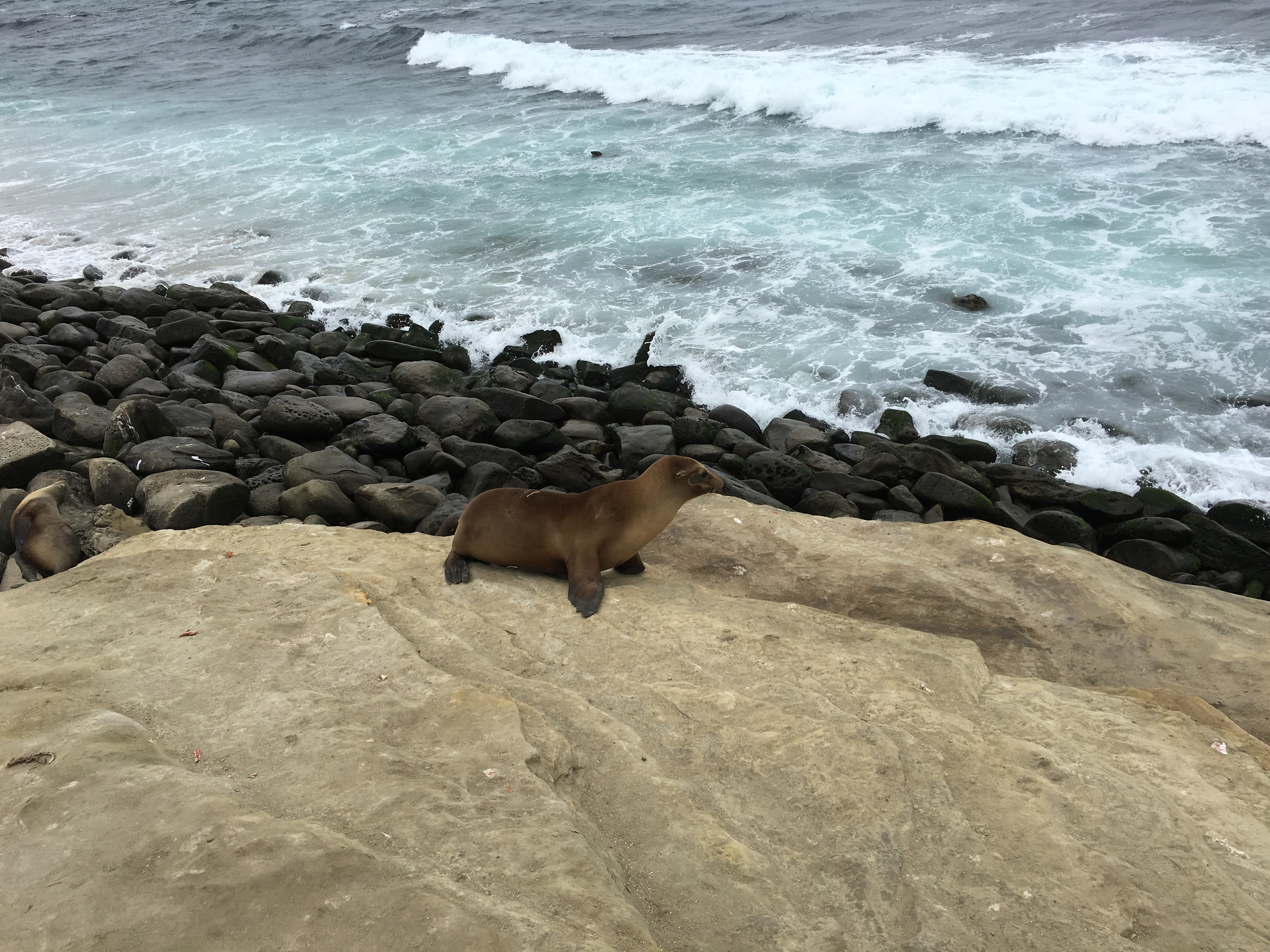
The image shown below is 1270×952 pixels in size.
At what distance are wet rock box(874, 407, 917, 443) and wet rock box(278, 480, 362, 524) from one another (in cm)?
515

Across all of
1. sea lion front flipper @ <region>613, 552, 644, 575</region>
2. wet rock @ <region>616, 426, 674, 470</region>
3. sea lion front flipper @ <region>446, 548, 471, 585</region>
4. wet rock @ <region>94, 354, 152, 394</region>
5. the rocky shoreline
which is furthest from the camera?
wet rock @ <region>94, 354, 152, 394</region>

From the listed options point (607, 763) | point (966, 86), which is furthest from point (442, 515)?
point (966, 86)

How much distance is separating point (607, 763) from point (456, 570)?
197 centimetres

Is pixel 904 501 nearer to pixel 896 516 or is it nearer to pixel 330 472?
pixel 896 516

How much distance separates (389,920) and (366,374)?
8701 mm

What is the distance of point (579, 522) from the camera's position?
16.9 feet

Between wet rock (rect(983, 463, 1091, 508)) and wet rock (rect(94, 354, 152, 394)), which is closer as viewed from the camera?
wet rock (rect(983, 463, 1091, 508))

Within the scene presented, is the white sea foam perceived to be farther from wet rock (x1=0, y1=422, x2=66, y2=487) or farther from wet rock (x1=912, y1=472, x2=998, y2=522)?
wet rock (x1=0, y1=422, x2=66, y2=487)

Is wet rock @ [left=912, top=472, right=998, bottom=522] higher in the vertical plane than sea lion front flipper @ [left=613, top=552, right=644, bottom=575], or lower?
lower

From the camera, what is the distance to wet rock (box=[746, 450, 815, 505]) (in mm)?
8242

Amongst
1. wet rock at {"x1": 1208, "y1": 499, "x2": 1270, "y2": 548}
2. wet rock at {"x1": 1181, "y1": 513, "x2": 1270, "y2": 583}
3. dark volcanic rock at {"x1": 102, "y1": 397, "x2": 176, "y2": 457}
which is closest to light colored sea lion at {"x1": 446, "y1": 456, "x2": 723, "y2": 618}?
dark volcanic rock at {"x1": 102, "y1": 397, "x2": 176, "y2": 457}

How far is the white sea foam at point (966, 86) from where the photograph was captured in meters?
16.8

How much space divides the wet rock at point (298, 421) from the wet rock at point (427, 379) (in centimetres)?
158

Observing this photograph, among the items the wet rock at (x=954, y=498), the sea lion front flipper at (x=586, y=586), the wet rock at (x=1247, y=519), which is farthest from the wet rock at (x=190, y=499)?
the wet rock at (x=1247, y=519)
